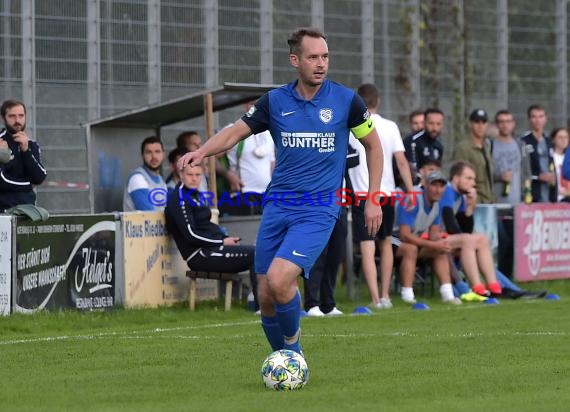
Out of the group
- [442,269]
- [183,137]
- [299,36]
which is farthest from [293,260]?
[183,137]

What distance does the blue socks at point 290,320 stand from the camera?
344 inches

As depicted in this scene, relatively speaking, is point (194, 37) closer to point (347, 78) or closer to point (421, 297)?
point (347, 78)

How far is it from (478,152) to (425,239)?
2.51m

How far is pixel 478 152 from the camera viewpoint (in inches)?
731

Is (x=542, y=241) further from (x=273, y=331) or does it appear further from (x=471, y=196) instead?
(x=273, y=331)

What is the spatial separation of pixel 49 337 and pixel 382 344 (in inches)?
119

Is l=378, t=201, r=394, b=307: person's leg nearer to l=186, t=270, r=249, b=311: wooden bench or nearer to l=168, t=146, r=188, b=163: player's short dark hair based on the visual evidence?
l=186, t=270, r=249, b=311: wooden bench

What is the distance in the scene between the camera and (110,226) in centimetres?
1455

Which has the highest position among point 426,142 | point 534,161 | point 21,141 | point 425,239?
point 426,142

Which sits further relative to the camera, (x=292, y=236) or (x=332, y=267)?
(x=332, y=267)

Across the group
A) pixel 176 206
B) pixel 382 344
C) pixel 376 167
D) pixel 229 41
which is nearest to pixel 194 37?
pixel 229 41

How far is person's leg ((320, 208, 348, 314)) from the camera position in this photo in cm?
1455

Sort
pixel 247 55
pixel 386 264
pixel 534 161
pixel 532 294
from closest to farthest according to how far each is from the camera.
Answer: pixel 386 264 → pixel 532 294 → pixel 247 55 → pixel 534 161

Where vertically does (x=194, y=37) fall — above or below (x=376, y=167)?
above
